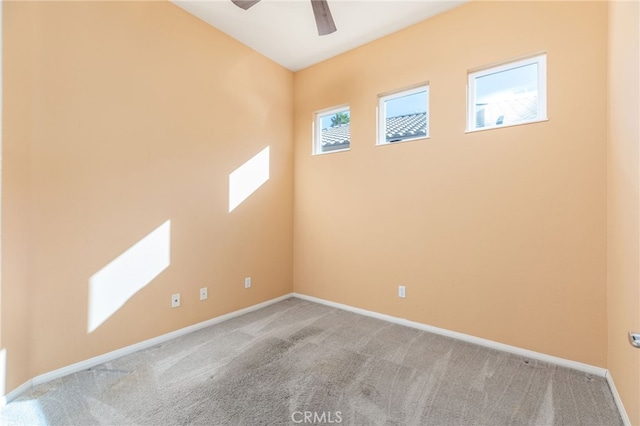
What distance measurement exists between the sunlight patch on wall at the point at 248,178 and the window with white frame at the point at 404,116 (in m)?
1.43

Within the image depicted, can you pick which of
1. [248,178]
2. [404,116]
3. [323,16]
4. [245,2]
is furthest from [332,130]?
[245,2]

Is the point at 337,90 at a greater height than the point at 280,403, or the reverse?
the point at 337,90

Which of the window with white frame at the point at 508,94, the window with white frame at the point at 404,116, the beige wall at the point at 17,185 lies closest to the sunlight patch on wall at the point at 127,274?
the beige wall at the point at 17,185

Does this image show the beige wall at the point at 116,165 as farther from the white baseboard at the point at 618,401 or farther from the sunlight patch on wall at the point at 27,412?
the white baseboard at the point at 618,401

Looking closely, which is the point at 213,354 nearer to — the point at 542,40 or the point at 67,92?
the point at 67,92

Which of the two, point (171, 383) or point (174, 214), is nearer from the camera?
point (171, 383)

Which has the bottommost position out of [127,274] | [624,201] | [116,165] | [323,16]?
[127,274]

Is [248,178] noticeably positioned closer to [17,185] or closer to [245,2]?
[245,2]

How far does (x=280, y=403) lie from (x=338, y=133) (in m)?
2.91

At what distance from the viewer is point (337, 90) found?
10.9ft

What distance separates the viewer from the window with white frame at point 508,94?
2.20 metres

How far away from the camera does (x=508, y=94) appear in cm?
235

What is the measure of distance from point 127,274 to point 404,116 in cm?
306

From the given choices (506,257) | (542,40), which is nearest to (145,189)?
(506,257)
